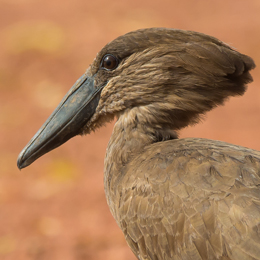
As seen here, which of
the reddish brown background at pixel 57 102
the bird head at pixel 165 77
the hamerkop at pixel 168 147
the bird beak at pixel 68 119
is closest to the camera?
the hamerkop at pixel 168 147

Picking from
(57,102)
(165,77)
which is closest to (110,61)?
(165,77)

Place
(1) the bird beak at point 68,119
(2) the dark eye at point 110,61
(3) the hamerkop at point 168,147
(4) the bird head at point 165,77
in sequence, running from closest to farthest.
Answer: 1. (3) the hamerkop at point 168,147
2. (4) the bird head at point 165,77
3. (2) the dark eye at point 110,61
4. (1) the bird beak at point 68,119

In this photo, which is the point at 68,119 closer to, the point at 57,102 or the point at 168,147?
the point at 168,147

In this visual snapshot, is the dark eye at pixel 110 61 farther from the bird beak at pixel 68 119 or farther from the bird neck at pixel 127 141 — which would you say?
the bird neck at pixel 127 141

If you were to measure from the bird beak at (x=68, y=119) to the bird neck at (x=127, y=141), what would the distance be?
0.82 ft

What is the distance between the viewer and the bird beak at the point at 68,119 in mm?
3193

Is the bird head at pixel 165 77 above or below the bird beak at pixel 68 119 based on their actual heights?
above

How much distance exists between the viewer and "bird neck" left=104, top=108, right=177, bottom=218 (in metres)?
2.93

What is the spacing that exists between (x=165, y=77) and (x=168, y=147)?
0.43 m

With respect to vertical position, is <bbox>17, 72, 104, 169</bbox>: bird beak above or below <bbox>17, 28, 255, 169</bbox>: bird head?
below

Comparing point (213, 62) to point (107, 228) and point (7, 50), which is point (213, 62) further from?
point (7, 50)

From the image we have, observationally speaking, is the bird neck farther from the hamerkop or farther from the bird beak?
the bird beak

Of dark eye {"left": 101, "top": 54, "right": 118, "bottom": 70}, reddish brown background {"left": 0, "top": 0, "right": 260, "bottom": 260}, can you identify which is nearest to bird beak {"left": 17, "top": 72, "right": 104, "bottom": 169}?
dark eye {"left": 101, "top": 54, "right": 118, "bottom": 70}

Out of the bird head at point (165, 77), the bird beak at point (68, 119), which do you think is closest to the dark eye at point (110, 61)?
the bird head at point (165, 77)
